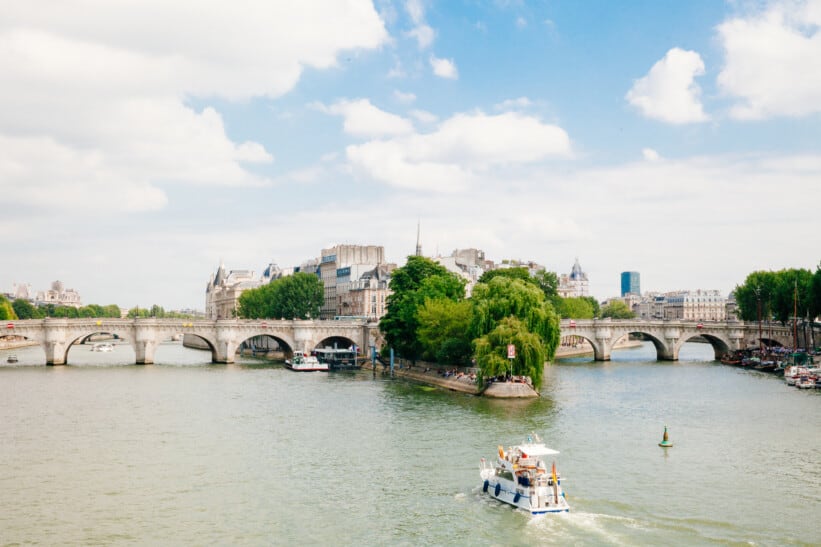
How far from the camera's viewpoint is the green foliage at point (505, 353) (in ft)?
209

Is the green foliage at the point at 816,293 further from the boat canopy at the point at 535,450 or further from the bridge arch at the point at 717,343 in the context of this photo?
the boat canopy at the point at 535,450

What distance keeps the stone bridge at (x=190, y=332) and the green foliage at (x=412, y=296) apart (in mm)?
13471

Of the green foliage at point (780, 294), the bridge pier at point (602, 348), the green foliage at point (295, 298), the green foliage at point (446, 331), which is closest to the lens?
the green foliage at point (446, 331)

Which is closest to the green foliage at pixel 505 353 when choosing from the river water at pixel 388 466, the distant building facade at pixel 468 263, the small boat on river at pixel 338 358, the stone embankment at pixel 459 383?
the stone embankment at pixel 459 383

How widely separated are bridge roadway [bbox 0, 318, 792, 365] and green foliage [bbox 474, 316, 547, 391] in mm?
42661

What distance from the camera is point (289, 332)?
10850 centimetres

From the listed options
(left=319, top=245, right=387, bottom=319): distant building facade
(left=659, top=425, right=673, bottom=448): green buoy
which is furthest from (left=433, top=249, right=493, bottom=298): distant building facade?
(left=659, top=425, right=673, bottom=448): green buoy

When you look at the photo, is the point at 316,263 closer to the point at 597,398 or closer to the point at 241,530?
the point at 597,398

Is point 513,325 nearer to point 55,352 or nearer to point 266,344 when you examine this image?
point 55,352

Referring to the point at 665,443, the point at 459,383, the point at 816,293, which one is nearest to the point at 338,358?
the point at 459,383

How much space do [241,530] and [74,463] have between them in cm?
1520

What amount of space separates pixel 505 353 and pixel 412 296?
28.3 metres

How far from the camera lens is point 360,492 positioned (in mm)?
35188

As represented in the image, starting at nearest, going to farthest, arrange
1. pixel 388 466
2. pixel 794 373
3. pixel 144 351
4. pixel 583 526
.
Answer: pixel 583 526 < pixel 388 466 < pixel 794 373 < pixel 144 351
